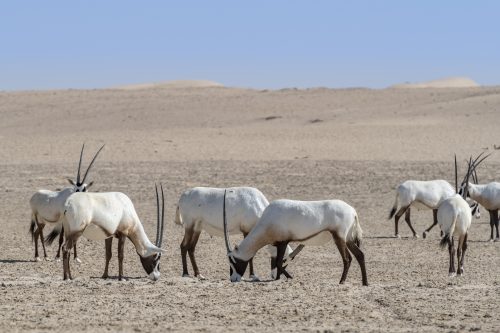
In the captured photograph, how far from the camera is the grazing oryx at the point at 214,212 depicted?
1190cm

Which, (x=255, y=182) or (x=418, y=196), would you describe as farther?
(x=255, y=182)

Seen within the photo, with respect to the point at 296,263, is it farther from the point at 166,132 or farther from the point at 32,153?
the point at 166,132

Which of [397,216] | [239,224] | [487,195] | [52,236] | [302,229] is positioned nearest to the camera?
[302,229]

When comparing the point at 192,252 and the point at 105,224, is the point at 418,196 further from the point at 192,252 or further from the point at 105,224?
the point at 105,224

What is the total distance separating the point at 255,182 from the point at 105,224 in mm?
14187

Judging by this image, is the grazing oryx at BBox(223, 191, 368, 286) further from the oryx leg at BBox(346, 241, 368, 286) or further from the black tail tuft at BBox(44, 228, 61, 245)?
the black tail tuft at BBox(44, 228, 61, 245)

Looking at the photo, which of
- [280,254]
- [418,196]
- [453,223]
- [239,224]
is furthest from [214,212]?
[418,196]

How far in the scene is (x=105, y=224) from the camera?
11.2 meters

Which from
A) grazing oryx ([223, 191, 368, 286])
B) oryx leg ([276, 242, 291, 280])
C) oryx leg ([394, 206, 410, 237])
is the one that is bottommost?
oryx leg ([394, 206, 410, 237])

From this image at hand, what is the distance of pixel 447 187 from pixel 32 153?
1957 centimetres

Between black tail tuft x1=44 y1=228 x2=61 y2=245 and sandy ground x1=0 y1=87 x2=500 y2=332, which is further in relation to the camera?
black tail tuft x1=44 y1=228 x2=61 y2=245

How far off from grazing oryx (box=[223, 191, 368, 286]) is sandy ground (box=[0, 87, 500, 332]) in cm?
35

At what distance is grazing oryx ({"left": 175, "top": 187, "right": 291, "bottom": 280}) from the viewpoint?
1190cm

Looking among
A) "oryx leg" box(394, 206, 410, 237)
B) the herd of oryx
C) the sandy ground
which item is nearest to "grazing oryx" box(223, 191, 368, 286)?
the herd of oryx
